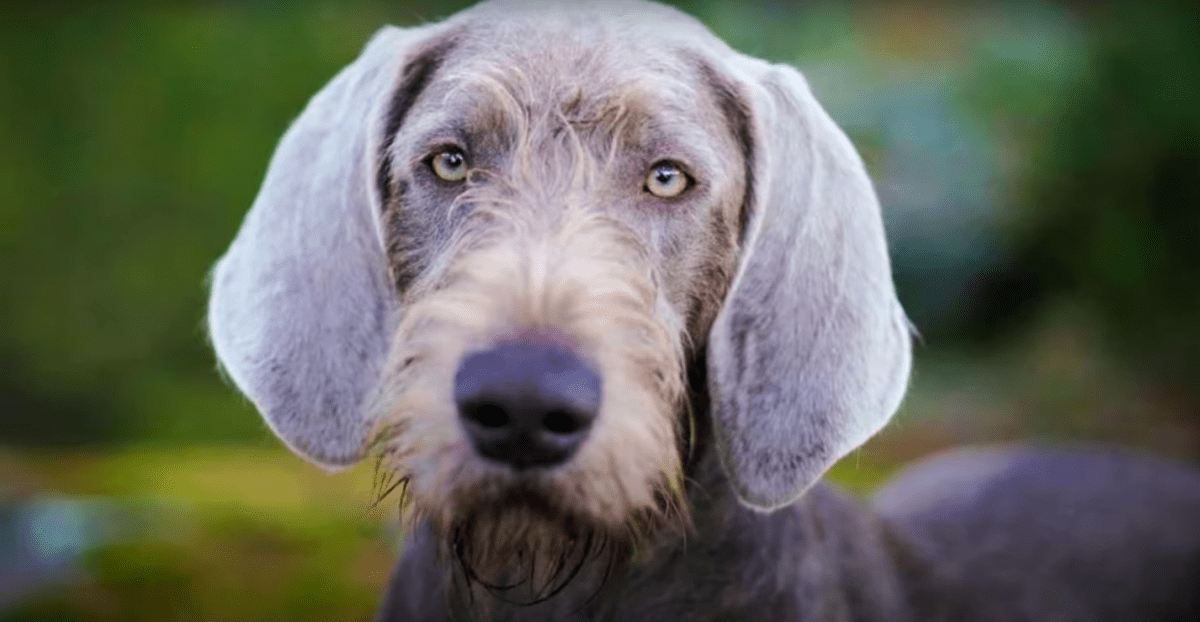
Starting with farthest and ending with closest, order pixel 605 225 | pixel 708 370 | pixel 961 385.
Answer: pixel 961 385 < pixel 708 370 < pixel 605 225

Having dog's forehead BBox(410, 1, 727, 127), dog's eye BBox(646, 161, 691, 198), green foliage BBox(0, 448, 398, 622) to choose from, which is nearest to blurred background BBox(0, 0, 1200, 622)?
green foliage BBox(0, 448, 398, 622)

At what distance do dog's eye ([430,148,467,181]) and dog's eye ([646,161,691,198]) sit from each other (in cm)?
46

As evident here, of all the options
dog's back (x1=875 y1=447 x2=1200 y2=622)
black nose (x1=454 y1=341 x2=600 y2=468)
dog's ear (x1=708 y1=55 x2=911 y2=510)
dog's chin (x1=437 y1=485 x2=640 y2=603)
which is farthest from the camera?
dog's back (x1=875 y1=447 x2=1200 y2=622)

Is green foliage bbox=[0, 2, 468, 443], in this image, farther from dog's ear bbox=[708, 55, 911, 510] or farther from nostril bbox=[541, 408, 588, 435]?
nostril bbox=[541, 408, 588, 435]

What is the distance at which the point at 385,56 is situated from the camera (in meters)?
3.56

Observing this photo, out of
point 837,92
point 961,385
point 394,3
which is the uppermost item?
point 394,3

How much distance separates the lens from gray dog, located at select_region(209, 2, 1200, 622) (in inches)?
121

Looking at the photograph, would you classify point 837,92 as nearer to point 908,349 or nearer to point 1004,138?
point 1004,138

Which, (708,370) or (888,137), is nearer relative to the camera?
(708,370)

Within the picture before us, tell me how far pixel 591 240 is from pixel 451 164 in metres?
0.49

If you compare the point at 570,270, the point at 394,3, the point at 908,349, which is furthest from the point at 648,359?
the point at 394,3

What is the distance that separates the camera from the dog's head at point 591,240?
9.98ft

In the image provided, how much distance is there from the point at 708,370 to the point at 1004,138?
9078 mm

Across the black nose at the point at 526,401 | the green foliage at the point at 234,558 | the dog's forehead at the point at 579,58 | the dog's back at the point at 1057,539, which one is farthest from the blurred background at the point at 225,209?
the black nose at the point at 526,401
